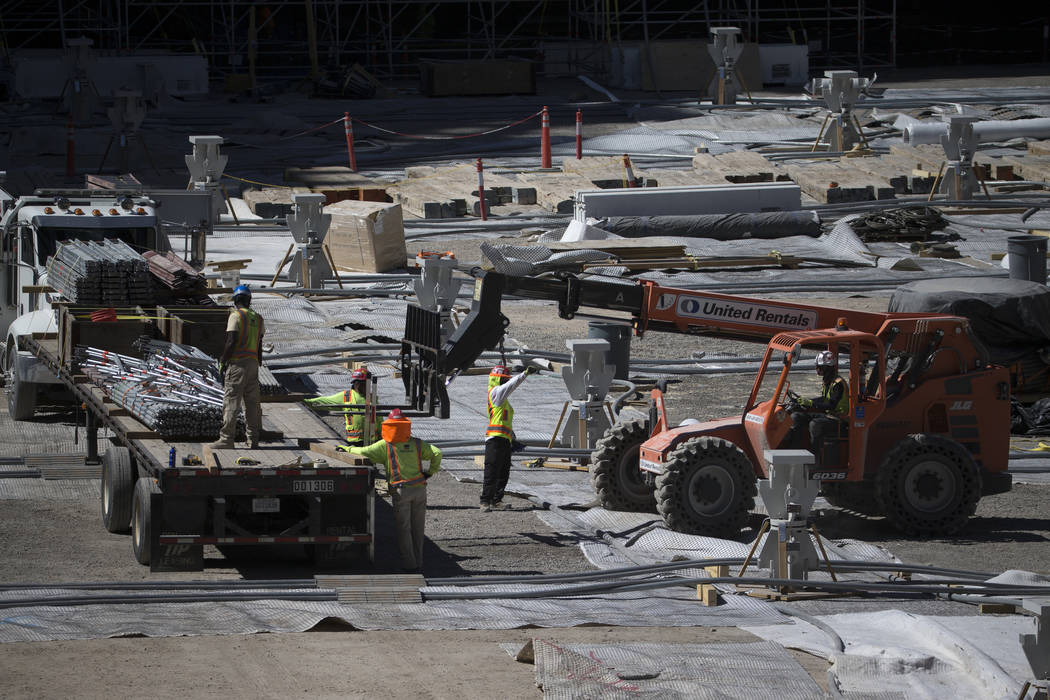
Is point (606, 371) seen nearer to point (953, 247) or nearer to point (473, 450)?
point (473, 450)

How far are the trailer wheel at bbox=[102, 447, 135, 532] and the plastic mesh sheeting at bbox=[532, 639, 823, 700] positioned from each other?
485 centimetres

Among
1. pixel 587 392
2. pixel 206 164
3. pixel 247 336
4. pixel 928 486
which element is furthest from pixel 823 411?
pixel 206 164

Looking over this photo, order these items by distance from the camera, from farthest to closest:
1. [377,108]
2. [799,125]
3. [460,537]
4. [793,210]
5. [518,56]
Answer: [518,56], [377,108], [799,125], [793,210], [460,537]

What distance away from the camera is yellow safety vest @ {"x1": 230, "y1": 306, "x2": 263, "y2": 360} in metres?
12.8

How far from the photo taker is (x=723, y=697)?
30.3 ft

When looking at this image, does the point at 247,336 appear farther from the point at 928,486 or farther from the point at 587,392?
the point at 928,486

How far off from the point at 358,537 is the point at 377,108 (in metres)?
36.6

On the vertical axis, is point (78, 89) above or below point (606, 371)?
above

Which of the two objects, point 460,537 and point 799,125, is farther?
point 799,125

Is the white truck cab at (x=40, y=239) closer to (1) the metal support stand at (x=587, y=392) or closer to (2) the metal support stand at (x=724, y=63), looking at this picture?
(1) the metal support stand at (x=587, y=392)

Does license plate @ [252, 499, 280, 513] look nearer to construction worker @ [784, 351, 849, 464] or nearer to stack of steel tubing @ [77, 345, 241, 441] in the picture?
stack of steel tubing @ [77, 345, 241, 441]

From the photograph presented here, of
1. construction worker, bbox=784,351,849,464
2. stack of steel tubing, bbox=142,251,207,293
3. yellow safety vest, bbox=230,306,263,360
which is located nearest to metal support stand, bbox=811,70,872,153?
stack of steel tubing, bbox=142,251,207,293

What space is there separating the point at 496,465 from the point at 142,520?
370 cm

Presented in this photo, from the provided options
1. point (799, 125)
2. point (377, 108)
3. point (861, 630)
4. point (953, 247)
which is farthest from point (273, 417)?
point (377, 108)
